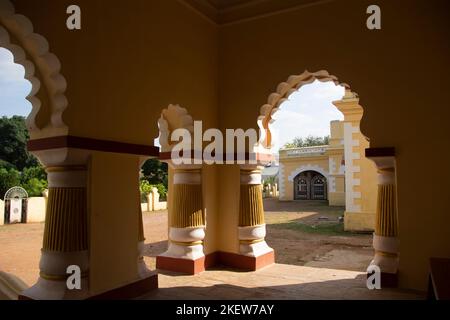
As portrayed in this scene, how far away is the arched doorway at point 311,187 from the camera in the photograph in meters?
24.9

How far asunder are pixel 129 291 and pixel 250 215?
222 centimetres

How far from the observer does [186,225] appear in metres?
5.36

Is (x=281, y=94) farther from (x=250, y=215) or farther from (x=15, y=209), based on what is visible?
(x=15, y=209)

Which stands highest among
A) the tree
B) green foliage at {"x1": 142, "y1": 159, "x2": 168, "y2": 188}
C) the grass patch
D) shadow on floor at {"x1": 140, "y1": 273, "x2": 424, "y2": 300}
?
the tree

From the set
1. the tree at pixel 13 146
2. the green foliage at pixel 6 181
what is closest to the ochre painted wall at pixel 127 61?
the green foliage at pixel 6 181

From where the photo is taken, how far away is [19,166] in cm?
2577

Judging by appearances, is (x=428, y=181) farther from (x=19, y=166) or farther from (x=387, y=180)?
(x=19, y=166)

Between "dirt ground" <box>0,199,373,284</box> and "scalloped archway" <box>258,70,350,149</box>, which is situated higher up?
"scalloped archway" <box>258,70,350,149</box>

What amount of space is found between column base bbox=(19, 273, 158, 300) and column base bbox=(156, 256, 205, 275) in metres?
0.83

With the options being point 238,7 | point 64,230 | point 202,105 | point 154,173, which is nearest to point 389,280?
point 202,105

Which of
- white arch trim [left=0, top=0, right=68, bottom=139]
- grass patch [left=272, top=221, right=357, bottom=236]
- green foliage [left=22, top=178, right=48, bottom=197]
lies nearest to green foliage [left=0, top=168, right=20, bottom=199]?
green foliage [left=22, top=178, right=48, bottom=197]

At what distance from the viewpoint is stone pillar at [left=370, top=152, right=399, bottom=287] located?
174 inches

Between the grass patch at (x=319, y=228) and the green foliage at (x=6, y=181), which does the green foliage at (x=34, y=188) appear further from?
the grass patch at (x=319, y=228)

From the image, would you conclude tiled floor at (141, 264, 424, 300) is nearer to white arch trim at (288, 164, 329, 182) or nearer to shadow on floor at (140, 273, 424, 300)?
shadow on floor at (140, 273, 424, 300)
